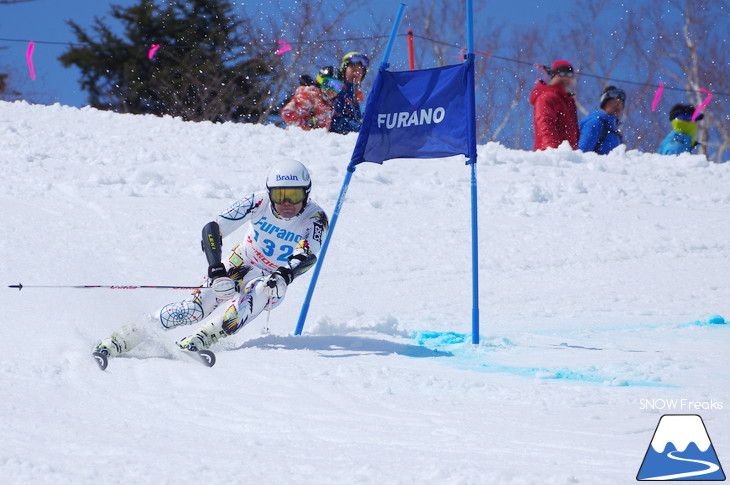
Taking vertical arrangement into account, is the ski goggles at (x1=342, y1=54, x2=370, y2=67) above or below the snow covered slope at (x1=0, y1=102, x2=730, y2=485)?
above

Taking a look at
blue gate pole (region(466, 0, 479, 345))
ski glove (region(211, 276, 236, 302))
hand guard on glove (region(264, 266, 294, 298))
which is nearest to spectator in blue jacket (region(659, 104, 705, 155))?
blue gate pole (region(466, 0, 479, 345))

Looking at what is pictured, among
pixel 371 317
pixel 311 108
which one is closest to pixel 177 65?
pixel 311 108

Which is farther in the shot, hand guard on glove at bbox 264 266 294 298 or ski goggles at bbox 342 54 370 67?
ski goggles at bbox 342 54 370 67

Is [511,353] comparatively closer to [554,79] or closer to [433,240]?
[433,240]

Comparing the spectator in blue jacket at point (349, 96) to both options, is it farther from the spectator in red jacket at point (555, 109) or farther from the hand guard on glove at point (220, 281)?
the hand guard on glove at point (220, 281)

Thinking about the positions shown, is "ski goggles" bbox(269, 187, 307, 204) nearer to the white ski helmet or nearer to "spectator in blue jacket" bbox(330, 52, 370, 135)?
the white ski helmet

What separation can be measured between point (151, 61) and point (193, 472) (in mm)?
23963

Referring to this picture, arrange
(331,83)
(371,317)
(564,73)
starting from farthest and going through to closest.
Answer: (331,83)
(564,73)
(371,317)

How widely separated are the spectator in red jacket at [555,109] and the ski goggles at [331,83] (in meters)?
2.77

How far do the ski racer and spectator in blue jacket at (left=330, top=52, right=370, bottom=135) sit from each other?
21.5 feet

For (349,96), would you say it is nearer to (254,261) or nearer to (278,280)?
(254,261)

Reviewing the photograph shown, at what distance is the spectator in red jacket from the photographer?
11.9m

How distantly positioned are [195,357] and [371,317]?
2.21 m

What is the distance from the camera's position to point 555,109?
40.5ft
